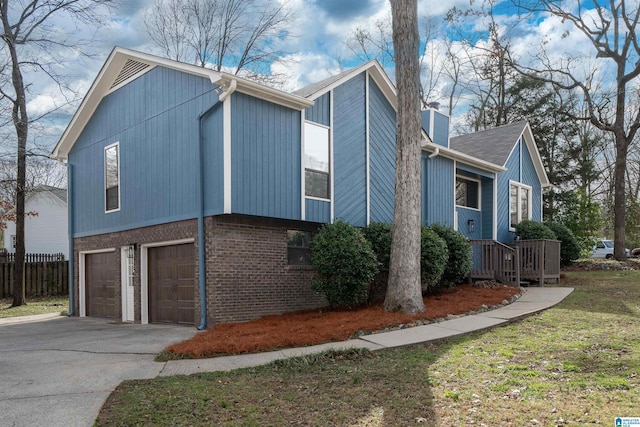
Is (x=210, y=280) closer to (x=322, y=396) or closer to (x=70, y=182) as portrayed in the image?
(x=322, y=396)

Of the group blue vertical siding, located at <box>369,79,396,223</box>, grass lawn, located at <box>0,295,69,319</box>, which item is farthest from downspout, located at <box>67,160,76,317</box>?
blue vertical siding, located at <box>369,79,396,223</box>

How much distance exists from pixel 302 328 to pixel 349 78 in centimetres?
692

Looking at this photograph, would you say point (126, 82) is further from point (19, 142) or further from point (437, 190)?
point (437, 190)

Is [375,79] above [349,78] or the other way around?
above

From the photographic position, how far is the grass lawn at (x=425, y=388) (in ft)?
15.4

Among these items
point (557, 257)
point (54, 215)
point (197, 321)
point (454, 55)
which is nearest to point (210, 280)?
point (197, 321)

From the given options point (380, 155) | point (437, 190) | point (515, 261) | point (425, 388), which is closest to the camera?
point (425, 388)

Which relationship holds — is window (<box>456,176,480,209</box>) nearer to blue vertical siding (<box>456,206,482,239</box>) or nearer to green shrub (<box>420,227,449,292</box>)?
blue vertical siding (<box>456,206,482,239</box>)

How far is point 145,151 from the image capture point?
500 inches

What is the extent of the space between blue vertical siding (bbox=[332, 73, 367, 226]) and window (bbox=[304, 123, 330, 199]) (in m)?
0.25

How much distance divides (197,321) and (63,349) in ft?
8.42

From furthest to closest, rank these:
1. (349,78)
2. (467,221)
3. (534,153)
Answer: (534,153) < (467,221) < (349,78)

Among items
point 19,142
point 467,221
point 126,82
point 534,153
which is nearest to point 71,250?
point 126,82

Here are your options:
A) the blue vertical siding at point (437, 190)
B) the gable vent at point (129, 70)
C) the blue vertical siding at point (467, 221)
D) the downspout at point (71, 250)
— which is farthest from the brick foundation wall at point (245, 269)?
the blue vertical siding at point (467, 221)
